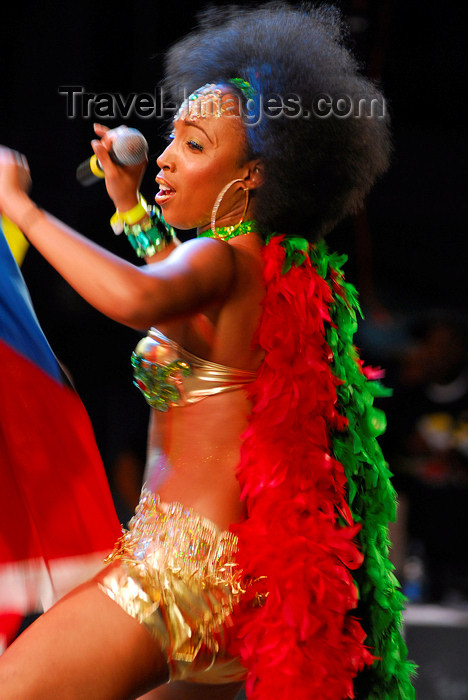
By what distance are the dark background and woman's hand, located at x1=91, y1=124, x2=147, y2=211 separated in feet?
6.91

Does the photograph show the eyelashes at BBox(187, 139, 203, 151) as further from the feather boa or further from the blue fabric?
the blue fabric

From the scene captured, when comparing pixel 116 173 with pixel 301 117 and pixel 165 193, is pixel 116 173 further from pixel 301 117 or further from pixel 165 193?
pixel 301 117

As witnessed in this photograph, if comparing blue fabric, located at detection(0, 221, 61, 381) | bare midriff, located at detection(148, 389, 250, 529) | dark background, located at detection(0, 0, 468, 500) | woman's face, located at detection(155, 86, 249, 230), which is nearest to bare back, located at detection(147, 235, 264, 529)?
bare midriff, located at detection(148, 389, 250, 529)

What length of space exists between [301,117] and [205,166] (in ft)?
0.63

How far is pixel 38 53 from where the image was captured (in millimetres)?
3617

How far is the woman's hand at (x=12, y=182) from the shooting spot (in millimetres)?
1316

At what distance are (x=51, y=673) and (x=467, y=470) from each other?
120 inches

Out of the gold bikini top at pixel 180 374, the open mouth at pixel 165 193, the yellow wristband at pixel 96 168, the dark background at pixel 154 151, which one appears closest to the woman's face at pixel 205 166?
the open mouth at pixel 165 193

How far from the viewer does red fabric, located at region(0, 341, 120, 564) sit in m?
1.45

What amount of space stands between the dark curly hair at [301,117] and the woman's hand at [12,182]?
1.29 ft

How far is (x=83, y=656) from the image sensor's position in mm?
1224

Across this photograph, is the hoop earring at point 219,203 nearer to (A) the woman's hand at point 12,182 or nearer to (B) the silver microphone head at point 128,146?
(B) the silver microphone head at point 128,146

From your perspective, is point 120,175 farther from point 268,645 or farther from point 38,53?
point 38,53

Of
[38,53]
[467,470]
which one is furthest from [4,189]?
[467,470]
